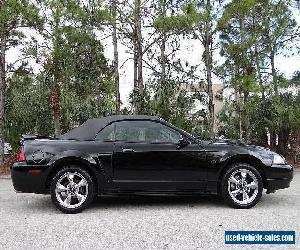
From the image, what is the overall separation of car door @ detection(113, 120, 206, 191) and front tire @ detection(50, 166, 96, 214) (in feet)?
1.48

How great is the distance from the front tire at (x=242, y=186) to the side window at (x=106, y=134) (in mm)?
1881

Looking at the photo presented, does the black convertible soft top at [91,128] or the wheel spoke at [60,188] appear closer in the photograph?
the wheel spoke at [60,188]

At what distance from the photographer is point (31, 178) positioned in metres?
6.58

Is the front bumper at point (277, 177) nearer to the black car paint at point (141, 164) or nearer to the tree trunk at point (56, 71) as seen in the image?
the black car paint at point (141, 164)

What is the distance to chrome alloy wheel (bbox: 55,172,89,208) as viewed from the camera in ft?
21.6

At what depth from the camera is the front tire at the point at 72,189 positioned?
21.5ft

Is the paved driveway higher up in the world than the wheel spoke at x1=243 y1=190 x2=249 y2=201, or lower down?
lower down

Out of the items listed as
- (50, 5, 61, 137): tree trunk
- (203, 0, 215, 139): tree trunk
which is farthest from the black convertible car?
(203, 0, 215, 139): tree trunk

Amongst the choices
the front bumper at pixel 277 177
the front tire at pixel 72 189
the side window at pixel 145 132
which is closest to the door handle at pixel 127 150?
the side window at pixel 145 132

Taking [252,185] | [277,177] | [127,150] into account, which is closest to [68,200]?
[127,150]

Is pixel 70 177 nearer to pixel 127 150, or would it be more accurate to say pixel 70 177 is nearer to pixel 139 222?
pixel 127 150

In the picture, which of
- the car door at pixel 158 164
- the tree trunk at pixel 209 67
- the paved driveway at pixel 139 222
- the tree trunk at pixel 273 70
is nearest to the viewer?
the paved driveway at pixel 139 222

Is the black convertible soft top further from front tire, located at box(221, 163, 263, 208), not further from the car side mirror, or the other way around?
front tire, located at box(221, 163, 263, 208)

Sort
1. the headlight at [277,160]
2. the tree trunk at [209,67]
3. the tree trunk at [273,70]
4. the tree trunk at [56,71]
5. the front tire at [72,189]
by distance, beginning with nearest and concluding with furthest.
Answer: the front tire at [72,189] < the headlight at [277,160] < the tree trunk at [56,71] < the tree trunk at [209,67] < the tree trunk at [273,70]
